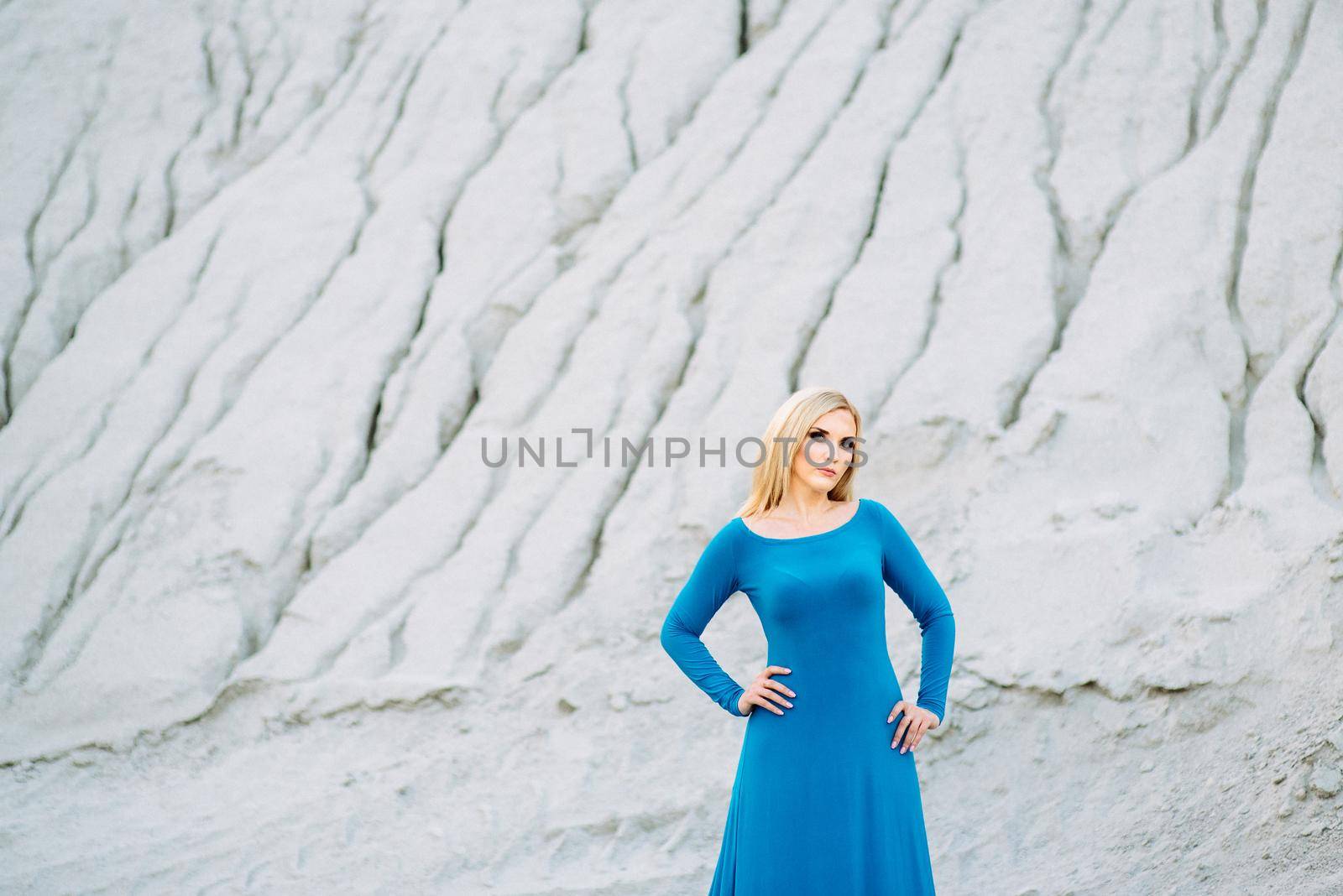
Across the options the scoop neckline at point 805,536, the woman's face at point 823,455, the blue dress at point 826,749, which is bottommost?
the blue dress at point 826,749

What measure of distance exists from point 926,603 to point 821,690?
34 centimetres

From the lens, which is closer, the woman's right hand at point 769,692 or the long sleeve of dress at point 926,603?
the woman's right hand at point 769,692

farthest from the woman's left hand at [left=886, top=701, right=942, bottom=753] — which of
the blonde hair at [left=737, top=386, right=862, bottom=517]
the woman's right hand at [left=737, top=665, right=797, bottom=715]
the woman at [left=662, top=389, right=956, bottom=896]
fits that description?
the blonde hair at [left=737, top=386, right=862, bottom=517]

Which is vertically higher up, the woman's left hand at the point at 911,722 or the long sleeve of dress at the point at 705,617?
the long sleeve of dress at the point at 705,617

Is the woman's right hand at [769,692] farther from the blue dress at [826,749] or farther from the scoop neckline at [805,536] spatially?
the scoop neckline at [805,536]

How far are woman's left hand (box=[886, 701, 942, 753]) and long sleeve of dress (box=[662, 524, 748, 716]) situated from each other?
341mm

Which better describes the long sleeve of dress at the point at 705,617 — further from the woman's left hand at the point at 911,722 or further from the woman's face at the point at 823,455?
the woman's left hand at the point at 911,722

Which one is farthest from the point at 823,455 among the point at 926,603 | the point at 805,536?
the point at 926,603

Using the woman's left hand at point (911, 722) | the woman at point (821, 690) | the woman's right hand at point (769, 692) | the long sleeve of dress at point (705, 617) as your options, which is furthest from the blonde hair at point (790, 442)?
the woman's left hand at point (911, 722)

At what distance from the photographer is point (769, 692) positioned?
2469mm

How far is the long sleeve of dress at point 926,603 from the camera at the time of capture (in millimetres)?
2582

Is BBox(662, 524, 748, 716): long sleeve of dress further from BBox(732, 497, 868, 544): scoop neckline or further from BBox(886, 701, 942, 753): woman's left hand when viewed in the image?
BBox(886, 701, 942, 753): woman's left hand

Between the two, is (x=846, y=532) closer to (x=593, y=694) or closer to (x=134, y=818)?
(x=593, y=694)

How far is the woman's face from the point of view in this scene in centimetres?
252
